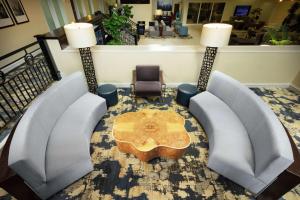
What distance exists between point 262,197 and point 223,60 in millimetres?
Result: 3042

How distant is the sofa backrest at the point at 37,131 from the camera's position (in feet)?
5.27

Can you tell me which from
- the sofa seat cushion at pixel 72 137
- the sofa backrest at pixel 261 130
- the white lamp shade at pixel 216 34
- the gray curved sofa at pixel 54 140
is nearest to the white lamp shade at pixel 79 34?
the gray curved sofa at pixel 54 140

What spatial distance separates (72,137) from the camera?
2293mm

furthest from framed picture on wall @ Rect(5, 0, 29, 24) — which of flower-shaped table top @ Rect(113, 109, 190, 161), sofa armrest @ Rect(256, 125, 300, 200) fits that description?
sofa armrest @ Rect(256, 125, 300, 200)

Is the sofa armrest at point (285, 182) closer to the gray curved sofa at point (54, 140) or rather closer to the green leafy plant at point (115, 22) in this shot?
the gray curved sofa at point (54, 140)

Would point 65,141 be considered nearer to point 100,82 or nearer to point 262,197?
point 100,82

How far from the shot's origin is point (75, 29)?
9.05 ft

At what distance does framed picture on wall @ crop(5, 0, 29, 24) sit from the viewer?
16.4ft

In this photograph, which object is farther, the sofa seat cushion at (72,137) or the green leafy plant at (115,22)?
the green leafy plant at (115,22)

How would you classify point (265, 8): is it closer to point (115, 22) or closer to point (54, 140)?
point (115, 22)

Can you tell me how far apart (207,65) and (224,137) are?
6.08ft

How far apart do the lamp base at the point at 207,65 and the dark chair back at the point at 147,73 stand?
3.54ft

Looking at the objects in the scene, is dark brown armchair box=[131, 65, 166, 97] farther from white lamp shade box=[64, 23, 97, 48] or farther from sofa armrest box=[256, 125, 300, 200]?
sofa armrest box=[256, 125, 300, 200]

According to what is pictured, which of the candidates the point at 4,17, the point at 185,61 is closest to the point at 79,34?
the point at 185,61
